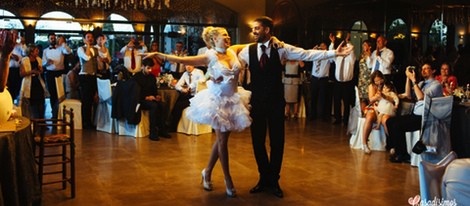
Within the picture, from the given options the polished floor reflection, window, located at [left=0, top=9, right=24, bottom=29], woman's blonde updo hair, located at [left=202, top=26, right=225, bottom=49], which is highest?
window, located at [left=0, top=9, right=24, bottom=29]

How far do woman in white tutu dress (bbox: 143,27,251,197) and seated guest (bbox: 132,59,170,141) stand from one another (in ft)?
10.8

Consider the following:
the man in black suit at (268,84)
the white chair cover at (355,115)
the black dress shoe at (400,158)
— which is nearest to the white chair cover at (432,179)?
the man in black suit at (268,84)

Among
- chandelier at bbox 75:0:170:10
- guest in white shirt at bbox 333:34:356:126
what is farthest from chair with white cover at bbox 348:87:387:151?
chandelier at bbox 75:0:170:10

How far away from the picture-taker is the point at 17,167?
11.6ft

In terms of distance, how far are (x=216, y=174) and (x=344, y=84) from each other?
4698mm

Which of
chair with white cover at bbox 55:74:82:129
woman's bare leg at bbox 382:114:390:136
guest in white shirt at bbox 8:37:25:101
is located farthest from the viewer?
guest in white shirt at bbox 8:37:25:101

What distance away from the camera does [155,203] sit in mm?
4418

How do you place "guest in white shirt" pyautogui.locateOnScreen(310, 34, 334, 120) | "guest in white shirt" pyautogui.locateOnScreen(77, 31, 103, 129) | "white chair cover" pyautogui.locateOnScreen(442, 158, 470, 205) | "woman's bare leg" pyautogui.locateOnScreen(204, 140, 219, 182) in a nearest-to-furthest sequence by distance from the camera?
"white chair cover" pyautogui.locateOnScreen(442, 158, 470, 205) < "woman's bare leg" pyautogui.locateOnScreen(204, 140, 219, 182) < "guest in white shirt" pyautogui.locateOnScreen(77, 31, 103, 129) < "guest in white shirt" pyautogui.locateOnScreen(310, 34, 334, 120)

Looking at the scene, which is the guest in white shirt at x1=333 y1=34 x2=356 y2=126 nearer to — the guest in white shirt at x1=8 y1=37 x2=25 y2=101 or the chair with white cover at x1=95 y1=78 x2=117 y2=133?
the chair with white cover at x1=95 y1=78 x2=117 y2=133

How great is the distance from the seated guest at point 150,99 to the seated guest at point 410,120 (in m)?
3.28

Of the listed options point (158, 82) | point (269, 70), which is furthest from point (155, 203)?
point (158, 82)

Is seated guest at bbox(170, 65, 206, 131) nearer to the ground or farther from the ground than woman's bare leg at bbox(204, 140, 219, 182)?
farther from the ground

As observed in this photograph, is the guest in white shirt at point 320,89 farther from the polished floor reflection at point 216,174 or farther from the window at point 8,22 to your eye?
the window at point 8,22

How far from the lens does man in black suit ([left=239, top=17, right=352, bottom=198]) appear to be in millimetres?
4523
